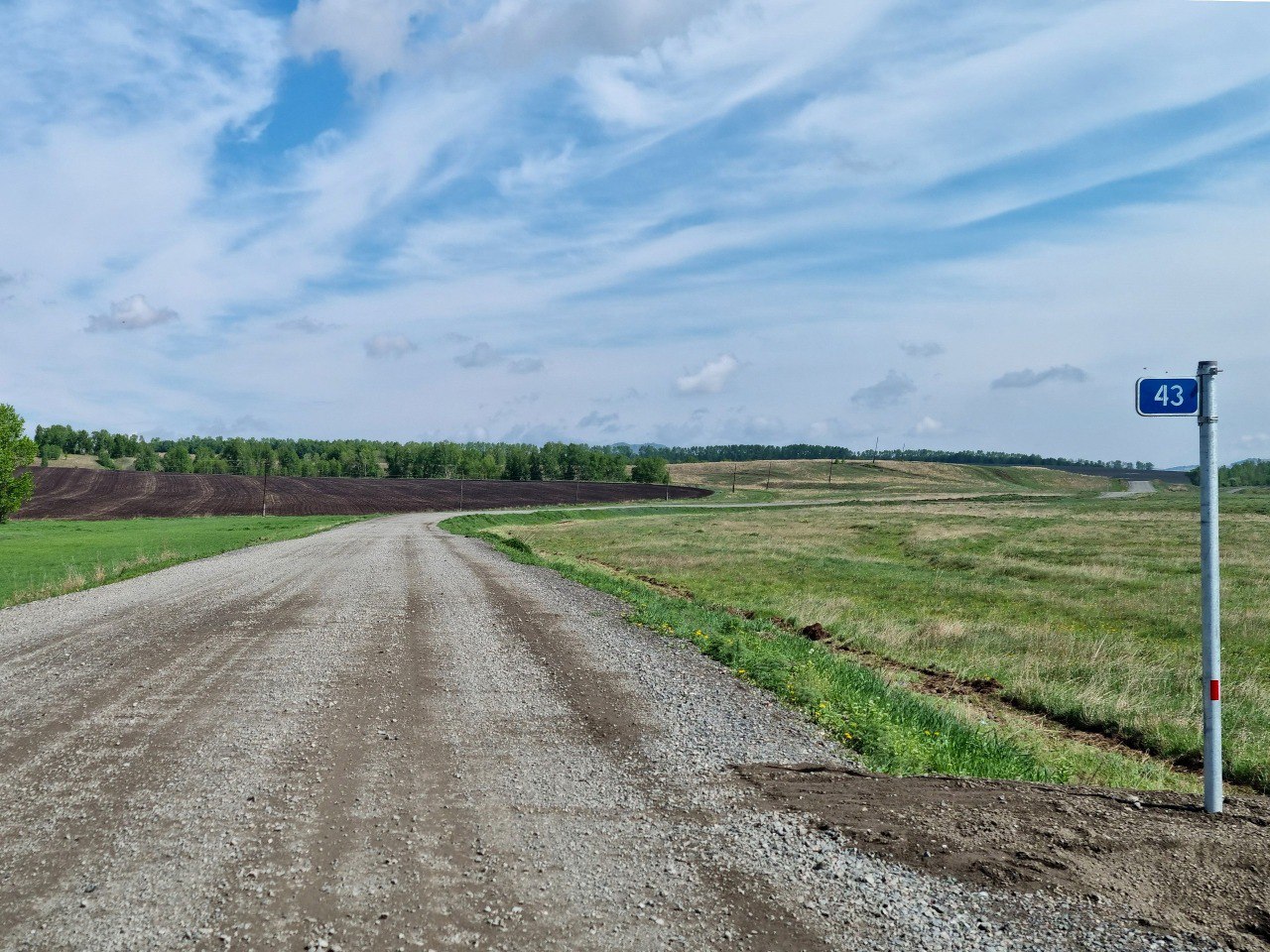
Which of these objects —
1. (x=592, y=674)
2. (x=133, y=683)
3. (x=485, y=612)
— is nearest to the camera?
(x=133, y=683)

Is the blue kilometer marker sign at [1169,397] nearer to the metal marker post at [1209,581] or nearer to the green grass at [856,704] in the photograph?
the metal marker post at [1209,581]

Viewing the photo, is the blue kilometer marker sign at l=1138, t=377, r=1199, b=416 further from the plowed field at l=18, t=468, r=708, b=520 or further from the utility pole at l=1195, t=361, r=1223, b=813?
the plowed field at l=18, t=468, r=708, b=520

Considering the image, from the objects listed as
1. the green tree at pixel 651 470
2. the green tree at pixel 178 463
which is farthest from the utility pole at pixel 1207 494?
the green tree at pixel 178 463

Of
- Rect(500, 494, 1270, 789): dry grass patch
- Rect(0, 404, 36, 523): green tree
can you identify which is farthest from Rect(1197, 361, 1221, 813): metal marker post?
Rect(0, 404, 36, 523): green tree

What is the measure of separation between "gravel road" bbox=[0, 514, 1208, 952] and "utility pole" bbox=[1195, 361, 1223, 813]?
234 cm

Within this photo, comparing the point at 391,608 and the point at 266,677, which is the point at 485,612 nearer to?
the point at 391,608

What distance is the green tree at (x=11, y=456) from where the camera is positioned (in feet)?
236

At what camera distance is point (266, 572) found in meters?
27.0

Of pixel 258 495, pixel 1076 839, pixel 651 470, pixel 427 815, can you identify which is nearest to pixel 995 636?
pixel 1076 839

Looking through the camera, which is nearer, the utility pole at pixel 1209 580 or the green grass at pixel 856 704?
the utility pole at pixel 1209 580

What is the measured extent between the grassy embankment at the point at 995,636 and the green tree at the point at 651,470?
129m


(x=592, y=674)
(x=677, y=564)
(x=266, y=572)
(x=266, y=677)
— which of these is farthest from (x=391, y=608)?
(x=677, y=564)

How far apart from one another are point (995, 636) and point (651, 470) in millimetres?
Result: 159607

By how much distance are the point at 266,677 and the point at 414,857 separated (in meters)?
6.89
